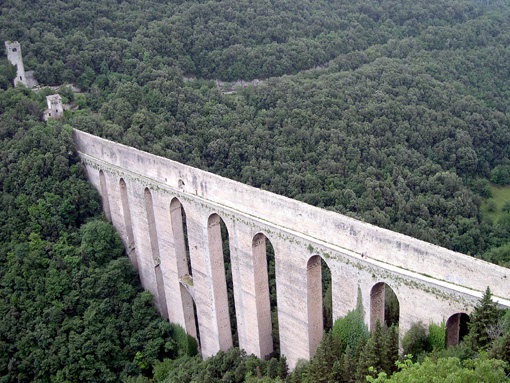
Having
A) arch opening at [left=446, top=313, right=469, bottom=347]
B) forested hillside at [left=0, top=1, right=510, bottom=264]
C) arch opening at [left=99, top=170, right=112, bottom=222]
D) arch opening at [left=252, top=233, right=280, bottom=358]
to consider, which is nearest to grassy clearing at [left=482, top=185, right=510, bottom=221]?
forested hillside at [left=0, top=1, right=510, bottom=264]

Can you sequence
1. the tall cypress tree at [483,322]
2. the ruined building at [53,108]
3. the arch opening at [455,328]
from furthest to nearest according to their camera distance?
1. the ruined building at [53,108]
2. the arch opening at [455,328]
3. the tall cypress tree at [483,322]

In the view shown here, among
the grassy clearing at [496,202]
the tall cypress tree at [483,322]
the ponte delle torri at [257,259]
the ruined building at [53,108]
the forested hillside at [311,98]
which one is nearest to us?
the tall cypress tree at [483,322]

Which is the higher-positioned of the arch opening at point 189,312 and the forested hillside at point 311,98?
the forested hillside at point 311,98

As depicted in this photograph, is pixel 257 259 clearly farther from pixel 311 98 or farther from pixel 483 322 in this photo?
pixel 311 98

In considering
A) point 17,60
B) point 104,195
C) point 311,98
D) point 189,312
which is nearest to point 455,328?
point 189,312

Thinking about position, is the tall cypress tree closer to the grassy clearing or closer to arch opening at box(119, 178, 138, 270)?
arch opening at box(119, 178, 138, 270)

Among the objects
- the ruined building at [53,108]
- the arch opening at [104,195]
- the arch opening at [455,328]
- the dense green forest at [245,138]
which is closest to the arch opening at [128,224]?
the dense green forest at [245,138]

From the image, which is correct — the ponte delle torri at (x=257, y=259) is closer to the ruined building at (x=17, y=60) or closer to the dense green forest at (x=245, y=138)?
the dense green forest at (x=245, y=138)
